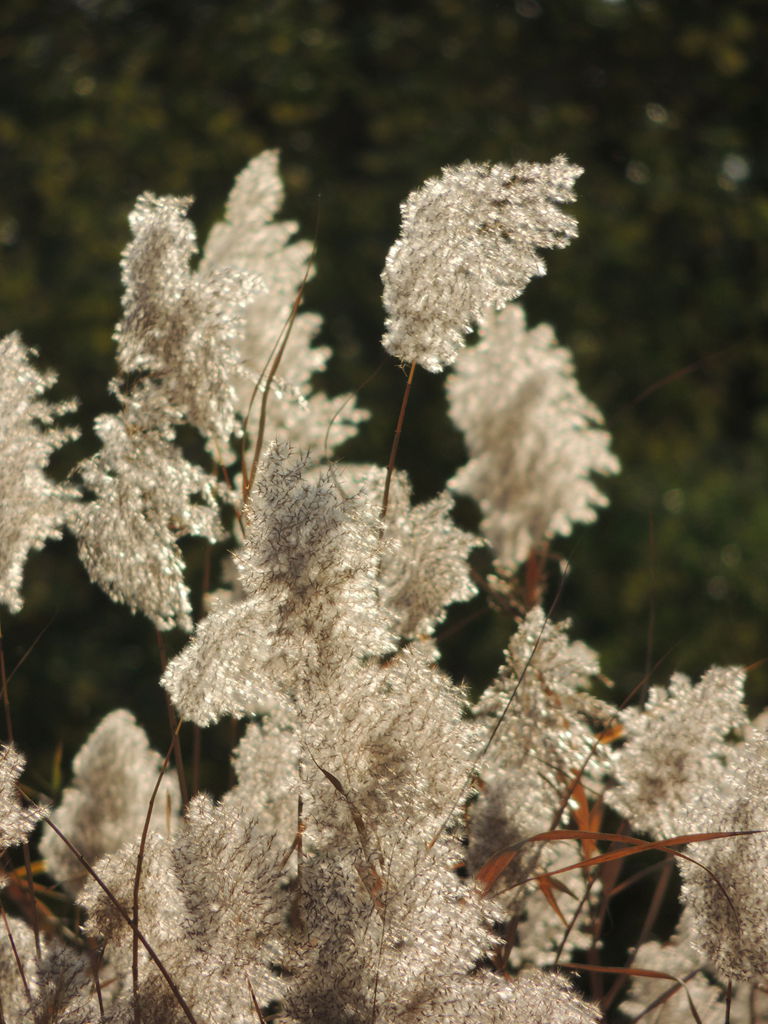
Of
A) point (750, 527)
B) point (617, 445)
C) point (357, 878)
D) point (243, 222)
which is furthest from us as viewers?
point (617, 445)

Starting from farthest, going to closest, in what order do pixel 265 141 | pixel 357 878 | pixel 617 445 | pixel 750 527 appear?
pixel 265 141, pixel 617 445, pixel 750 527, pixel 357 878

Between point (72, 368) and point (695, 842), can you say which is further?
point (72, 368)

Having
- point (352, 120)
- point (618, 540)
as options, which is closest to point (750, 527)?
point (618, 540)

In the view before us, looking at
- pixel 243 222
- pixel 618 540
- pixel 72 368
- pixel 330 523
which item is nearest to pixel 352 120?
pixel 72 368

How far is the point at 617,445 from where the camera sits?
4.27 m

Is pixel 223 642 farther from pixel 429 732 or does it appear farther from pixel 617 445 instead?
pixel 617 445

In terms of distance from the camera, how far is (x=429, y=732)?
0.87 meters

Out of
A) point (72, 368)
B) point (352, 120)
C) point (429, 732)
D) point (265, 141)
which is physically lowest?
point (429, 732)

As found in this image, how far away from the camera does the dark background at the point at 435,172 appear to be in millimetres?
3961

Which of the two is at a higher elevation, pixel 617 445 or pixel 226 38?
pixel 226 38

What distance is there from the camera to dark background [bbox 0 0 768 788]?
3.96 meters

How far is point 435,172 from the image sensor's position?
13.4 ft

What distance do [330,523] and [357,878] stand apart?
0.24 metres

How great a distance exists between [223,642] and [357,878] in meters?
0.19
